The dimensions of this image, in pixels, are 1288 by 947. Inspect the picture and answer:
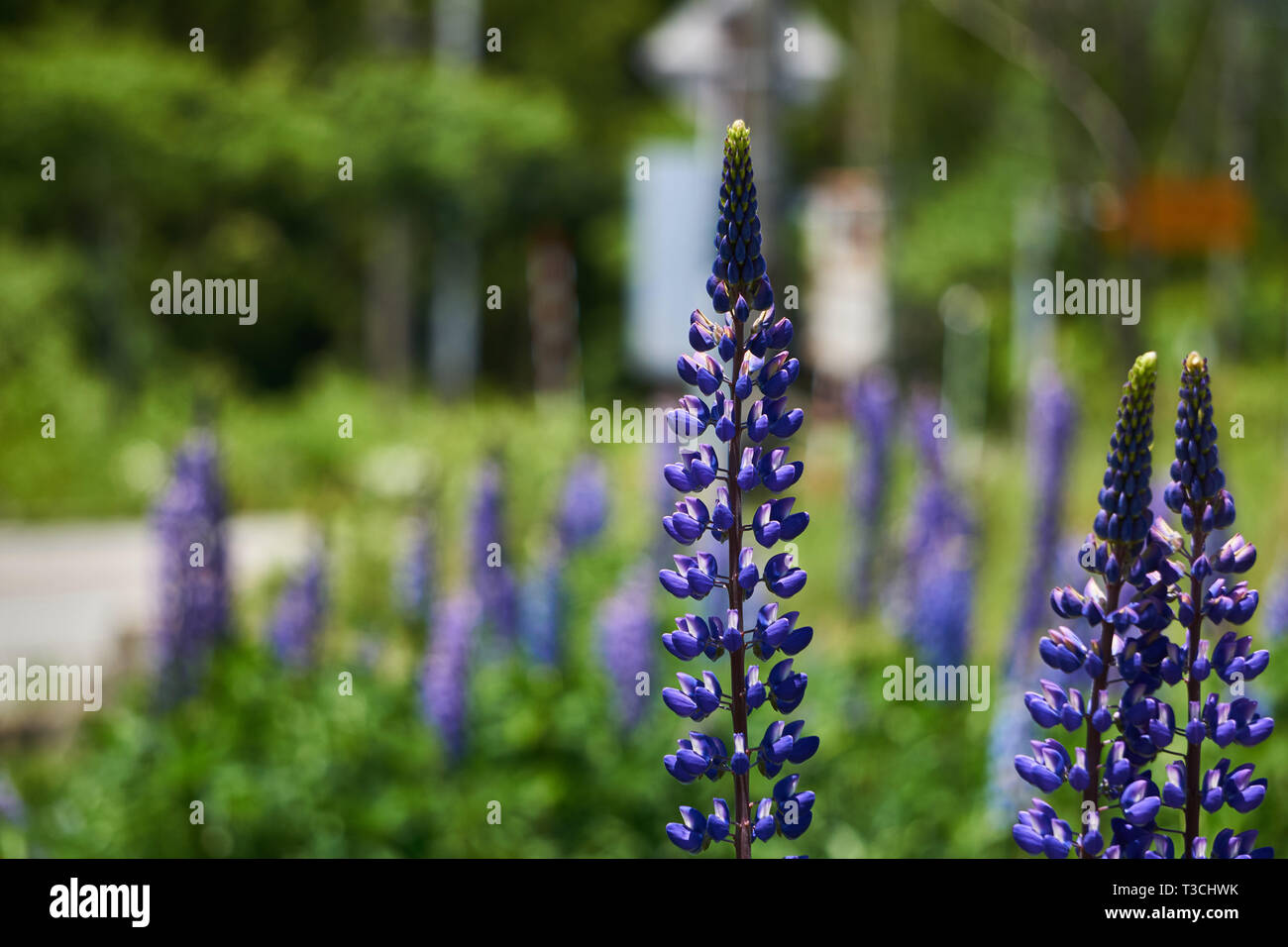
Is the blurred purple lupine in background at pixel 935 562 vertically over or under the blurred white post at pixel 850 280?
under

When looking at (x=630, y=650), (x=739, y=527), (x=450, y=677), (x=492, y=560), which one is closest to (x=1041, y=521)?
(x=630, y=650)

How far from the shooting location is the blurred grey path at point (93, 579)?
7.39 meters

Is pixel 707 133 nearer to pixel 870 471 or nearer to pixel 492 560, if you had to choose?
pixel 870 471

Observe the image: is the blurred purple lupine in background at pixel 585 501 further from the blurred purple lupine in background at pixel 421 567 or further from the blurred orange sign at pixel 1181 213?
the blurred orange sign at pixel 1181 213

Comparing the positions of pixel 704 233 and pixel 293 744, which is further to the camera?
pixel 704 233

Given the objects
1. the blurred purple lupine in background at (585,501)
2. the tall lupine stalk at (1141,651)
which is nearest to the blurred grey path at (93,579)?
the blurred purple lupine in background at (585,501)

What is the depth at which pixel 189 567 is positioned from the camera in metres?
4.34

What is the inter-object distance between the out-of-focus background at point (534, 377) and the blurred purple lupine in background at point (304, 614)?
0.06 feet

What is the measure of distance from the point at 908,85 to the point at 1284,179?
7.76 metres

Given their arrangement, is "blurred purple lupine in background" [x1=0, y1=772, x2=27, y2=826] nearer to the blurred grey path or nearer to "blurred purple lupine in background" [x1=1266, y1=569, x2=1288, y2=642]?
the blurred grey path

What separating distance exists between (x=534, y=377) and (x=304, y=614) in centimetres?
1970
